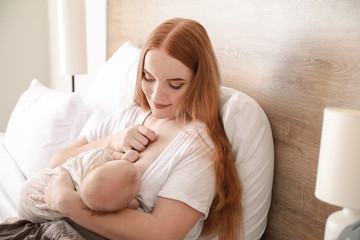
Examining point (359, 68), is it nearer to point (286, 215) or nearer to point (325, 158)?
point (325, 158)

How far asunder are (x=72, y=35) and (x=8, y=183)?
1096 millimetres

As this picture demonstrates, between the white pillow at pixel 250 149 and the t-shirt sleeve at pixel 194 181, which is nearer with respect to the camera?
the t-shirt sleeve at pixel 194 181

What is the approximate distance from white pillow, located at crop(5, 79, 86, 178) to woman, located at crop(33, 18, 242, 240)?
0.67 meters

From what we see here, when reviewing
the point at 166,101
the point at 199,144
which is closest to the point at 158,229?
the point at 199,144

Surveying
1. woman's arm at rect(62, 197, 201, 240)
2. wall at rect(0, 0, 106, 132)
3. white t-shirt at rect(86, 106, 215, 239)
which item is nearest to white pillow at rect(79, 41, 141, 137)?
white t-shirt at rect(86, 106, 215, 239)

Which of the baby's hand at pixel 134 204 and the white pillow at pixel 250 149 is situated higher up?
the white pillow at pixel 250 149

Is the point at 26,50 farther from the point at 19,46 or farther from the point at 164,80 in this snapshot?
the point at 164,80

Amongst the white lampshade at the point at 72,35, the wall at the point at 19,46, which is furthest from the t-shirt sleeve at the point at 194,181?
the wall at the point at 19,46

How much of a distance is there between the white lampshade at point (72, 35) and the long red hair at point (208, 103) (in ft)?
4.49

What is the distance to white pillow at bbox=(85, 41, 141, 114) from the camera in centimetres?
198

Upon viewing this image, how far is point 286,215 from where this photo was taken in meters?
1.45

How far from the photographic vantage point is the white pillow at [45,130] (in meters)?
2.02

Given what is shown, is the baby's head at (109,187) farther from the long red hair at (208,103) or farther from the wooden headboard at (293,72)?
the wooden headboard at (293,72)

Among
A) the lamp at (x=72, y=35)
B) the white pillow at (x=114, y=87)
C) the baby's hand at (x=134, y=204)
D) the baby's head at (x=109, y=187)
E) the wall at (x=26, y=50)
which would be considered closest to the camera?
the baby's head at (x=109, y=187)
